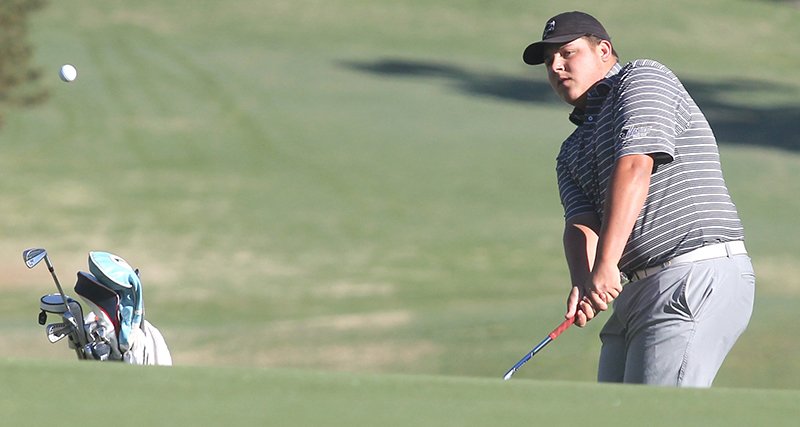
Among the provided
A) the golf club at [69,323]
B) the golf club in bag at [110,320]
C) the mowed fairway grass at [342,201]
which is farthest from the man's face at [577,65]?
the golf club at [69,323]

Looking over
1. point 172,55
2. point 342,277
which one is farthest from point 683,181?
point 172,55

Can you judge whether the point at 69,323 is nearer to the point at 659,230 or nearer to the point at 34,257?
the point at 34,257

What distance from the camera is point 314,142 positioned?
2203 cm

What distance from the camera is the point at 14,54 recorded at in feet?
72.7

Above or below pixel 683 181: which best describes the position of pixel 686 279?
below

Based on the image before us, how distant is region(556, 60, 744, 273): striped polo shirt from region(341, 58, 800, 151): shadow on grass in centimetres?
1983

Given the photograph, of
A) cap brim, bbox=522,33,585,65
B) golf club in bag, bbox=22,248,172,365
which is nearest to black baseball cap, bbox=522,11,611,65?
cap brim, bbox=522,33,585,65

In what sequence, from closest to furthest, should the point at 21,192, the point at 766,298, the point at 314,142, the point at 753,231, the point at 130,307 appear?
the point at 130,307 → the point at 766,298 → the point at 753,231 → the point at 21,192 → the point at 314,142

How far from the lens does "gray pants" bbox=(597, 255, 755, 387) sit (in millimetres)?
3820

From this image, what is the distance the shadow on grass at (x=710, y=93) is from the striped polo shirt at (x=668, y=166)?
1983 cm

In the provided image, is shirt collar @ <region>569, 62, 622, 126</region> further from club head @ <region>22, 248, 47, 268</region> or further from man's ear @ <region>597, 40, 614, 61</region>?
club head @ <region>22, 248, 47, 268</region>

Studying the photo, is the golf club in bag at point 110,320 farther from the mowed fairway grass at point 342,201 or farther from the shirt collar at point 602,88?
the shirt collar at point 602,88

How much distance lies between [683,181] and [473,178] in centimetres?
1602

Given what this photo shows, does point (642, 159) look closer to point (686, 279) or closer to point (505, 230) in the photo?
point (686, 279)
